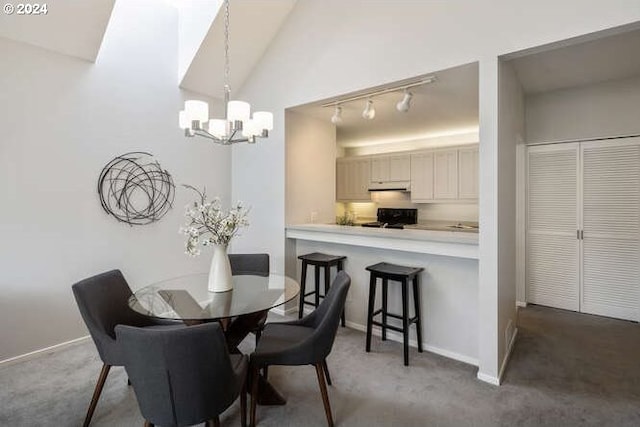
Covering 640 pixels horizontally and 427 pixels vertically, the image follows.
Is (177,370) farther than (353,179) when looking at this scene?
No

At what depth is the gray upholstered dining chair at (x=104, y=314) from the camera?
1982mm

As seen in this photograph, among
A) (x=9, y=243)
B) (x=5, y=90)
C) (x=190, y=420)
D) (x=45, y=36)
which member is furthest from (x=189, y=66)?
(x=190, y=420)

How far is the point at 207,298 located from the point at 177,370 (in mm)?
814

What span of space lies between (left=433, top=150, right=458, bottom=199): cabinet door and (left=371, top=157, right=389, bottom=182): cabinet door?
0.85 meters

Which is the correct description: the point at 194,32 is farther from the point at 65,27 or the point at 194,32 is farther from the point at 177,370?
the point at 177,370

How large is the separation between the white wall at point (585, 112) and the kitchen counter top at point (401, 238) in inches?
82.0

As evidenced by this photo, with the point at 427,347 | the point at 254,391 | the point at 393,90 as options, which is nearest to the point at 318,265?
the point at 427,347

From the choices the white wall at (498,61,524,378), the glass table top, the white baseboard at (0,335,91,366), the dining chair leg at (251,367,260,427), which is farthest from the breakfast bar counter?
the white baseboard at (0,335,91,366)

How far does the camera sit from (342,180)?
668cm

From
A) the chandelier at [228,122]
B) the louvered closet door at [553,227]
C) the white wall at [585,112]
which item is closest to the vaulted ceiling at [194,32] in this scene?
the chandelier at [228,122]

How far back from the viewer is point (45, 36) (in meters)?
2.81

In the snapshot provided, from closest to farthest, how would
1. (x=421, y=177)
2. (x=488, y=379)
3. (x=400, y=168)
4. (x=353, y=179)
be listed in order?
(x=488, y=379) → (x=421, y=177) → (x=400, y=168) → (x=353, y=179)

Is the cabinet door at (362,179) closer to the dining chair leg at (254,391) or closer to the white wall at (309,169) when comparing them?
the white wall at (309,169)

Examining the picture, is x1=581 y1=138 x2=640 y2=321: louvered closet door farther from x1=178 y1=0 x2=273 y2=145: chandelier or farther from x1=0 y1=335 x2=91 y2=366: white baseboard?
x1=0 y1=335 x2=91 y2=366: white baseboard
